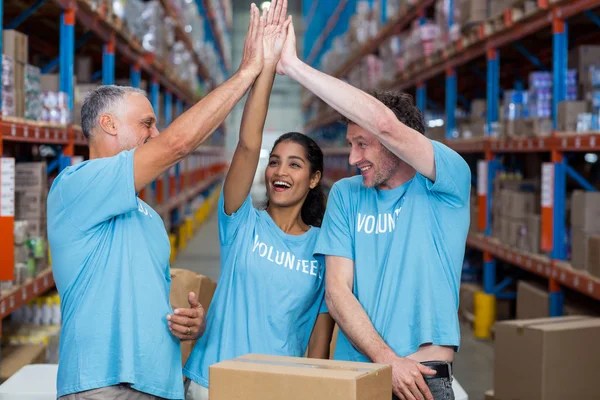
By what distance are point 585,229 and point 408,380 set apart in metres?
3.26

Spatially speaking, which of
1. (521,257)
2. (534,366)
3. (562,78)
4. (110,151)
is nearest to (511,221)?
(521,257)

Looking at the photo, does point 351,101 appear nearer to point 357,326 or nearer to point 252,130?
point 252,130

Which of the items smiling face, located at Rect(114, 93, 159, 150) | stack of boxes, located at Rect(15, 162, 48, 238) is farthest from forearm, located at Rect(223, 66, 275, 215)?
stack of boxes, located at Rect(15, 162, 48, 238)

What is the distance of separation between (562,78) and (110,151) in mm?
4106

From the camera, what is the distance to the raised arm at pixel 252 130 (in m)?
2.74

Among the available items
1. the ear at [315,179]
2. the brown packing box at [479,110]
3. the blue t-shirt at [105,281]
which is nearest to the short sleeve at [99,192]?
the blue t-shirt at [105,281]

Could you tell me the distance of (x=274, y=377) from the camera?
1.98 m

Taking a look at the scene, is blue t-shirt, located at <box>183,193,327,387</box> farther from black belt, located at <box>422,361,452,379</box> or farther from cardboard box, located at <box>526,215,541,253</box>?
cardboard box, located at <box>526,215,541,253</box>

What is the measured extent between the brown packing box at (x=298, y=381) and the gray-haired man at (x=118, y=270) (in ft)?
1.33

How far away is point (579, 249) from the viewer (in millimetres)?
5324

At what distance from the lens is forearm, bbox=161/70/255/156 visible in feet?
7.52

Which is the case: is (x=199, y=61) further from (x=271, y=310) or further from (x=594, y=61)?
(x=271, y=310)

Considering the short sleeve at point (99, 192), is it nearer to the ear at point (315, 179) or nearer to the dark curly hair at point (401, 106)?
the dark curly hair at point (401, 106)

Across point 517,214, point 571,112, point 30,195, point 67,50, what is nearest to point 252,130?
point 30,195
